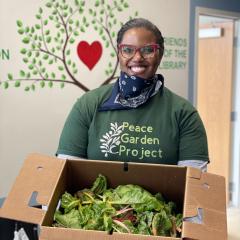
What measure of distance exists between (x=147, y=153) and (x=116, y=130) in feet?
0.44

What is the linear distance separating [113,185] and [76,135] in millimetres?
215

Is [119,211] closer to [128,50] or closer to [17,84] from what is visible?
[128,50]

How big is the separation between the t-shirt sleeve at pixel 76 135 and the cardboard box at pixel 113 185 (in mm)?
87

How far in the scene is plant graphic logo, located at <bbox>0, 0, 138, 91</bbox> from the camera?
2509 millimetres

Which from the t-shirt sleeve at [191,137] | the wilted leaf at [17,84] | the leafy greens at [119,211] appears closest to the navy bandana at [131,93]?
the t-shirt sleeve at [191,137]

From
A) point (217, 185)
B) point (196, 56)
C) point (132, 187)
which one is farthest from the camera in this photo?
point (196, 56)

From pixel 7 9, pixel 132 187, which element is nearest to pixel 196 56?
pixel 7 9

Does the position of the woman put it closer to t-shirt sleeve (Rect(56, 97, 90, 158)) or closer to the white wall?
t-shirt sleeve (Rect(56, 97, 90, 158))

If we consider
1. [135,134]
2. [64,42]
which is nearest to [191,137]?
[135,134]

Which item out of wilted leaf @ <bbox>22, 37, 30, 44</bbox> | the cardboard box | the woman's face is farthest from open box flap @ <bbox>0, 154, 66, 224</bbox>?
wilted leaf @ <bbox>22, 37, 30, 44</bbox>

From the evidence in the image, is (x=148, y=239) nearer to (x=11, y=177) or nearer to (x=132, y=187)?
(x=132, y=187)

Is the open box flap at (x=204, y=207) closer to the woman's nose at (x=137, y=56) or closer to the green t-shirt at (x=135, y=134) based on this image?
the green t-shirt at (x=135, y=134)

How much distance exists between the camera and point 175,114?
Result: 1393mm

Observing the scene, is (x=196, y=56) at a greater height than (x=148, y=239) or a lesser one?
greater
